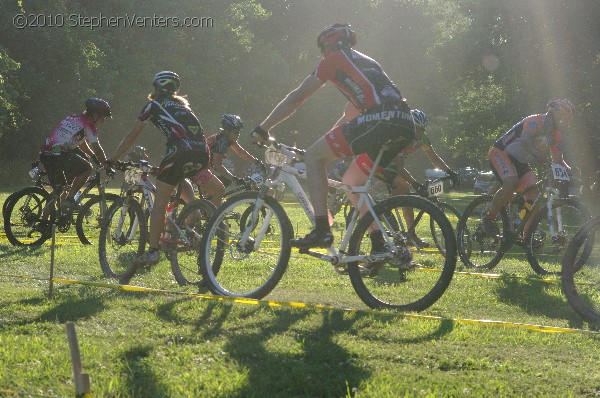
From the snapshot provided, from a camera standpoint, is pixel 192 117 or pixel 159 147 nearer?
pixel 192 117

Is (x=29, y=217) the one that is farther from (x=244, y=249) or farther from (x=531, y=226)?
(x=531, y=226)

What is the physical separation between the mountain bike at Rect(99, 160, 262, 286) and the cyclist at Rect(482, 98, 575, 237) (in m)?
3.74

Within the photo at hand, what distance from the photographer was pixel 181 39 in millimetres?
51469

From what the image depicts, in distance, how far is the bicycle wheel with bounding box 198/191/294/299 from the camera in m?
6.93

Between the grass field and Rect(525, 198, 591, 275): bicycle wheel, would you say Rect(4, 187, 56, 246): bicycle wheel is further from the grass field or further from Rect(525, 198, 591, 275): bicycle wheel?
Rect(525, 198, 591, 275): bicycle wheel

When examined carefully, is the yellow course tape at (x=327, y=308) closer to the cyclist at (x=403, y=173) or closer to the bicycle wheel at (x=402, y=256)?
the bicycle wheel at (x=402, y=256)

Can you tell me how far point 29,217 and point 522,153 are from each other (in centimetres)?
618

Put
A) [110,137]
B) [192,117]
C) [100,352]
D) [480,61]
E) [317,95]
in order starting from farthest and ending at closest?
[317,95]
[110,137]
[480,61]
[192,117]
[100,352]

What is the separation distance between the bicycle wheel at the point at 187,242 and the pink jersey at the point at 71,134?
12.1ft

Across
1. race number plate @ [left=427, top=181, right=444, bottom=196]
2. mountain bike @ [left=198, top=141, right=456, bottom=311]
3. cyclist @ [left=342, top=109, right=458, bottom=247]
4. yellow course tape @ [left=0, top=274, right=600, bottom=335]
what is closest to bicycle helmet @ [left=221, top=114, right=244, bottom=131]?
cyclist @ [left=342, top=109, right=458, bottom=247]

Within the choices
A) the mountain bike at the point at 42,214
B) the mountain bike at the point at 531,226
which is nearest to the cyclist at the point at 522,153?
the mountain bike at the point at 531,226

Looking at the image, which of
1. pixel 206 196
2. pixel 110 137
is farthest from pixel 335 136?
pixel 110 137

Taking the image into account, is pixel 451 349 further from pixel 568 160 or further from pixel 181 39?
pixel 181 39

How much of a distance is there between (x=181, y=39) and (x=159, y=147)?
6354mm
